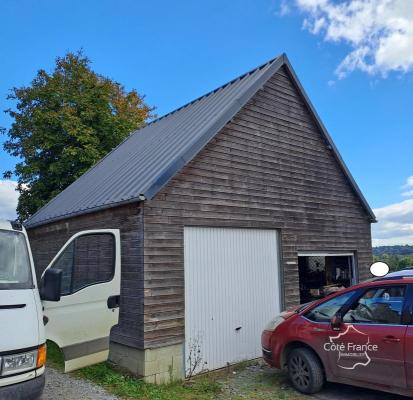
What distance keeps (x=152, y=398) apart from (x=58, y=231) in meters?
5.69

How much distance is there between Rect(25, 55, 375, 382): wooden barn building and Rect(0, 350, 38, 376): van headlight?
10.0ft

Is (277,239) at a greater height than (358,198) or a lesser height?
lesser

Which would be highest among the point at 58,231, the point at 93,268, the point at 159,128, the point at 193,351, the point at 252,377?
the point at 159,128

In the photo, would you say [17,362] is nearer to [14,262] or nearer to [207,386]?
[14,262]

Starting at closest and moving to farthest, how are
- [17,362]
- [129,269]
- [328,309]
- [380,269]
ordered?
1. [17,362]
2. [328,309]
3. [380,269]
4. [129,269]

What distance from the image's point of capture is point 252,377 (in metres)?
7.91

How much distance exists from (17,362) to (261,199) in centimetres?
658

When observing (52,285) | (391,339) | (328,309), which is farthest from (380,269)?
(52,285)

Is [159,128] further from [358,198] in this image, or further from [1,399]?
[1,399]

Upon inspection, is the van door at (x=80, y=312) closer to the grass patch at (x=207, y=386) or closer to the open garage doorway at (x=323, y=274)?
the grass patch at (x=207, y=386)

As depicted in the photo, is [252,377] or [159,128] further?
[159,128]

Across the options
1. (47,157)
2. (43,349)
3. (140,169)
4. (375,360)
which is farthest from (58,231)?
(47,157)

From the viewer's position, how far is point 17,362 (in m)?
4.05

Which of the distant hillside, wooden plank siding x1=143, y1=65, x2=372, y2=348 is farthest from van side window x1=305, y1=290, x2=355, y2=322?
the distant hillside
